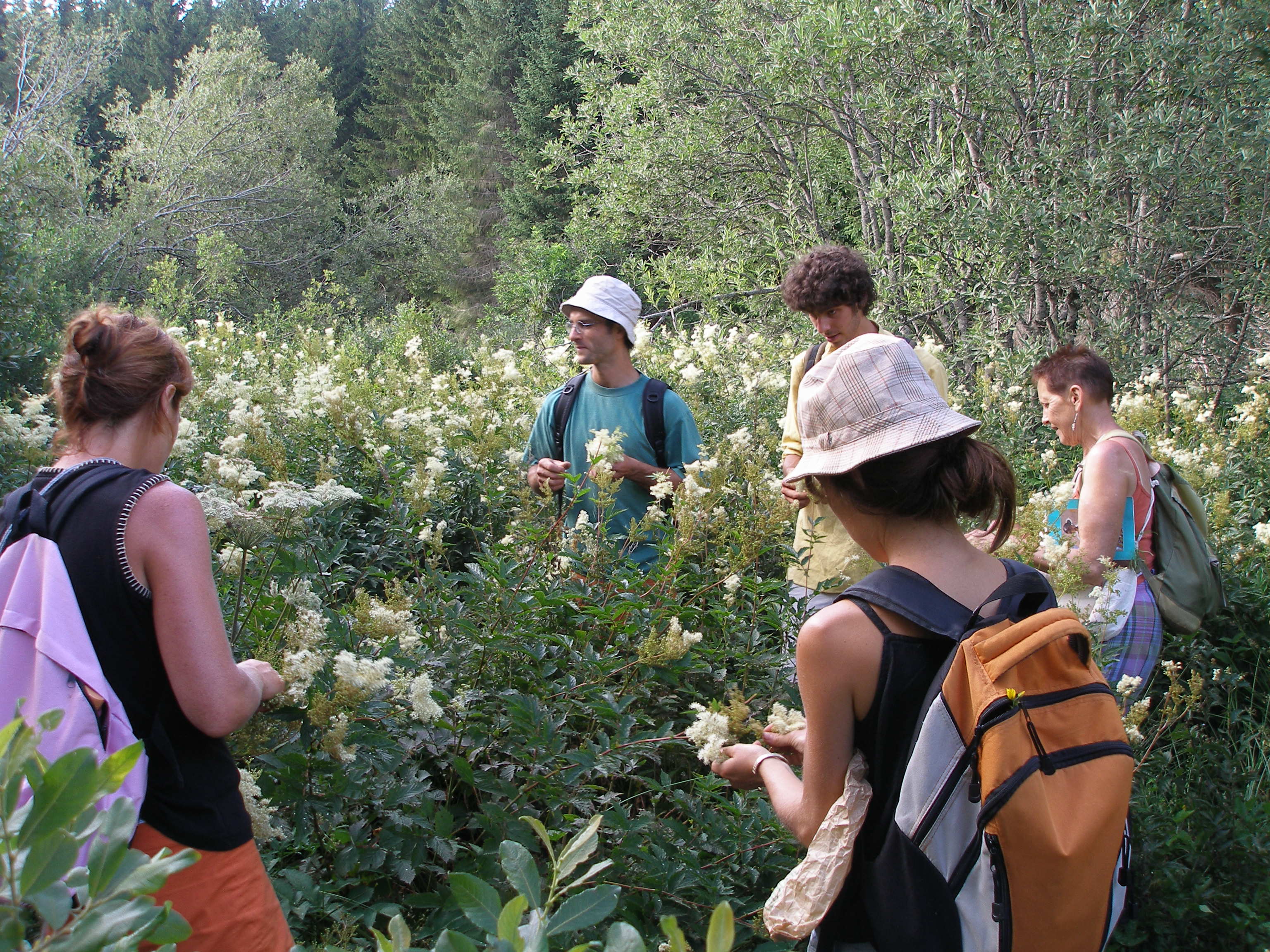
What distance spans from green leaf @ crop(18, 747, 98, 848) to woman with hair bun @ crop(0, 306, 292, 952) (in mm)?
856

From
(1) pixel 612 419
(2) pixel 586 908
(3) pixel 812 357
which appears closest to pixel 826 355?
(3) pixel 812 357

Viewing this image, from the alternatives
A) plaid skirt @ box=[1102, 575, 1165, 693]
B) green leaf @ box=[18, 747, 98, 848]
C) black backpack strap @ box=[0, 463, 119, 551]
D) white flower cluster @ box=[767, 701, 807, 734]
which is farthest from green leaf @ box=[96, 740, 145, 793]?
plaid skirt @ box=[1102, 575, 1165, 693]

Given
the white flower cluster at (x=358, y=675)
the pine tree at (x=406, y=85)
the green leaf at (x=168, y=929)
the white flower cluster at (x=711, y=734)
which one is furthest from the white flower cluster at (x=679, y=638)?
the pine tree at (x=406, y=85)

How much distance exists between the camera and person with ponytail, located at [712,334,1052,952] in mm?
1355

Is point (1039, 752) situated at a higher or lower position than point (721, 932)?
lower

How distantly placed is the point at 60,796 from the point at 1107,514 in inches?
119

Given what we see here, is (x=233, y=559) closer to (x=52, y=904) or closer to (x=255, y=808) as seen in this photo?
(x=255, y=808)

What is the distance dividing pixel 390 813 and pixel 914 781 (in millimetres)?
1102

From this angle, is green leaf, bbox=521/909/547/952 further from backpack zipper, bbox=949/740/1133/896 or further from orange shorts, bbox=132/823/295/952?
orange shorts, bbox=132/823/295/952

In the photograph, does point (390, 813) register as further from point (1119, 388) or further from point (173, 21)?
point (173, 21)

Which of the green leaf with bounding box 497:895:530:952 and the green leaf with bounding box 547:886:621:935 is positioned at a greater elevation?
the green leaf with bounding box 497:895:530:952

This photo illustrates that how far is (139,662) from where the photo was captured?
4.94 feet

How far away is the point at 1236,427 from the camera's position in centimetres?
557

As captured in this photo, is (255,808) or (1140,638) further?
(1140,638)
